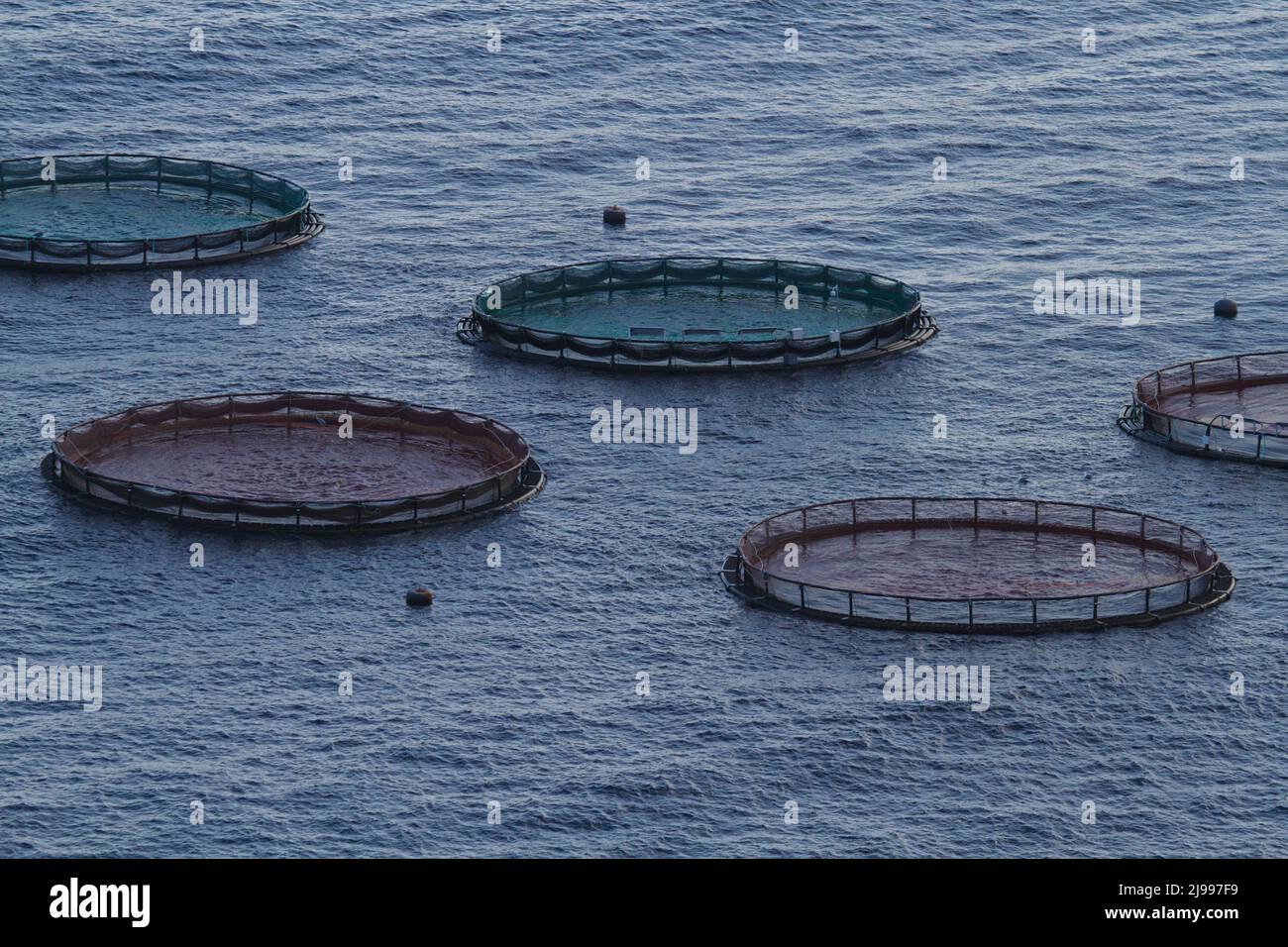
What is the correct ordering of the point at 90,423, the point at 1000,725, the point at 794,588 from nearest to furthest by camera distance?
the point at 1000,725 < the point at 794,588 < the point at 90,423

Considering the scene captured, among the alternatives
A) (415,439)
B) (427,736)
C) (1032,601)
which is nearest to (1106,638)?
(1032,601)

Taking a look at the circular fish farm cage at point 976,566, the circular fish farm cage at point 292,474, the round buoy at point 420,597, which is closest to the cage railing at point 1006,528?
the circular fish farm cage at point 976,566

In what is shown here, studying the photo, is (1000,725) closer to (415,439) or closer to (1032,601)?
(1032,601)

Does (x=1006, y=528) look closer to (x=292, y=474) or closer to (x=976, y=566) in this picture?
(x=976, y=566)

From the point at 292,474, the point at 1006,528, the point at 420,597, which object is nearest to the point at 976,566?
the point at 1006,528

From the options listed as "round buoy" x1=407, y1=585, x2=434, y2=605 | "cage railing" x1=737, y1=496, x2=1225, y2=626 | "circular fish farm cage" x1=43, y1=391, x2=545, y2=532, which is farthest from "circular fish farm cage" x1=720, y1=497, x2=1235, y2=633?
"circular fish farm cage" x1=43, y1=391, x2=545, y2=532
